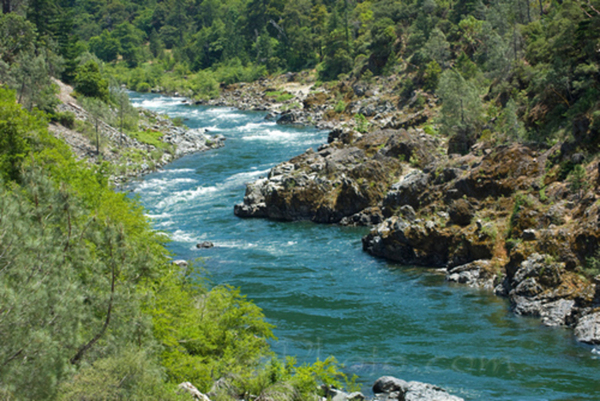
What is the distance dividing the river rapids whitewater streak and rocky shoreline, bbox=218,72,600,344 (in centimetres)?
140

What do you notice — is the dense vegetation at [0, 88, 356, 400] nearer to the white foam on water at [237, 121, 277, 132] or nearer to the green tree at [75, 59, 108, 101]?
the green tree at [75, 59, 108, 101]

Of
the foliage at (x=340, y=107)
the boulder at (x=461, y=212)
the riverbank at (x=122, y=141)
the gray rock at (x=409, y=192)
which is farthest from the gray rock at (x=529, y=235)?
the foliage at (x=340, y=107)

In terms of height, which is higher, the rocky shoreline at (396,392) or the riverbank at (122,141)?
the riverbank at (122,141)

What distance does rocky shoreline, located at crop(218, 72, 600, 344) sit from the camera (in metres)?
30.9

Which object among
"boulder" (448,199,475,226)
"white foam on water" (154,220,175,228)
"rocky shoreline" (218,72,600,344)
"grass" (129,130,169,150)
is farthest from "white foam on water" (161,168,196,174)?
"boulder" (448,199,475,226)

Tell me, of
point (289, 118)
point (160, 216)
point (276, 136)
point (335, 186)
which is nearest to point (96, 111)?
point (160, 216)

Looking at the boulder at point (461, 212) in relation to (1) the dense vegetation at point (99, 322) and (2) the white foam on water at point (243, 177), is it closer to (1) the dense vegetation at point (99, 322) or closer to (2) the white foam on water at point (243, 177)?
(1) the dense vegetation at point (99, 322)

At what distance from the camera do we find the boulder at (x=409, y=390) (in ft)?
70.6

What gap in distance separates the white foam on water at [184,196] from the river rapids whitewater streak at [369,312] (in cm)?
24

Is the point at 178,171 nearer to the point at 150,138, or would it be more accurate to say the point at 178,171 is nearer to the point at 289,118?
the point at 150,138

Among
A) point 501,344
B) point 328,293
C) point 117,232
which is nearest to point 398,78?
point 328,293

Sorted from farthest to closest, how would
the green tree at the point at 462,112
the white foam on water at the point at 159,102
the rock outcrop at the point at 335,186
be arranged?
1. the white foam on water at the point at 159,102
2. the green tree at the point at 462,112
3. the rock outcrop at the point at 335,186

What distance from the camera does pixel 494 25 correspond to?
90.8m

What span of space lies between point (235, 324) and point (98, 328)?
848cm
